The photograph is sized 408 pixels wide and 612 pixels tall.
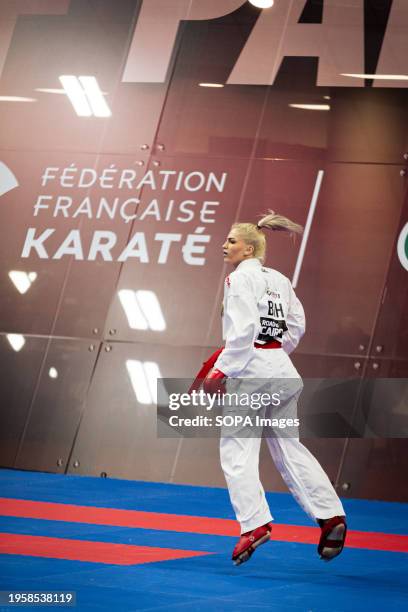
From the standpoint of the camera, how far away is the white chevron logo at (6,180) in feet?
35.7

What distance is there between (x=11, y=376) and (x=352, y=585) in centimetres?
592

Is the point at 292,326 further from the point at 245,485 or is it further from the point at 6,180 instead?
the point at 6,180

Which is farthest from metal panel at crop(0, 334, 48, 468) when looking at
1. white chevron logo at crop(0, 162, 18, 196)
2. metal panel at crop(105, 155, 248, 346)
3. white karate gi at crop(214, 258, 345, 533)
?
white karate gi at crop(214, 258, 345, 533)

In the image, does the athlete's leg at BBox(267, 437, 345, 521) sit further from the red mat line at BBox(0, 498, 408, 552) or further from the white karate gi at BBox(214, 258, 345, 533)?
the red mat line at BBox(0, 498, 408, 552)

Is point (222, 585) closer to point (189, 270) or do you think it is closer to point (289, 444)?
→ point (289, 444)

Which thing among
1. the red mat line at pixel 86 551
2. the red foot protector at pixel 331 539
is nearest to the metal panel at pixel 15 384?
the red mat line at pixel 86 551

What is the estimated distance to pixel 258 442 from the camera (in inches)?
222

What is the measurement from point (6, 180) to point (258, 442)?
6.19 meters

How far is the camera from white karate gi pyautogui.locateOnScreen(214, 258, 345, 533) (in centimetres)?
550

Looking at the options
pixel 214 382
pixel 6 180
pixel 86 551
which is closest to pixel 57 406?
pixel 6 180

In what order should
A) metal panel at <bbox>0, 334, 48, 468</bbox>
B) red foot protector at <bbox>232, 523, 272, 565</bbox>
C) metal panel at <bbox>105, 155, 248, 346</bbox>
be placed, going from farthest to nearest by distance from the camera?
1. metal panel at <bbox>0, 334, 48, 468</bbox>
2. metal panel at <bbox>105, 155, 248, 346</bbox>
3. red foot protector at <bbox>232, 523, 272, 565</bbox>

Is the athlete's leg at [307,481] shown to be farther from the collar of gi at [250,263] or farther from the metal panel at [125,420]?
the metal panel at [125,420]

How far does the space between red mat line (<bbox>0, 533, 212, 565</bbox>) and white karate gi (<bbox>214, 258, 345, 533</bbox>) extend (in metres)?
0.61

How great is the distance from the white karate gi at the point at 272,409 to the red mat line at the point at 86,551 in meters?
0.61
